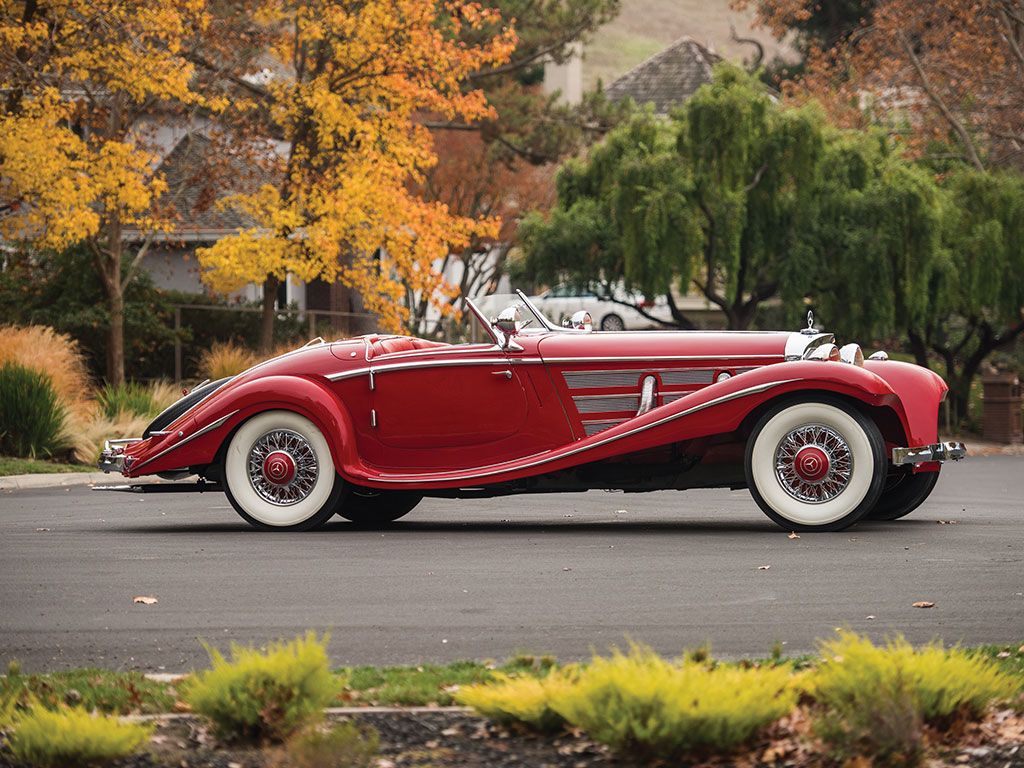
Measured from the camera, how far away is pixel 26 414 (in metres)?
19.9

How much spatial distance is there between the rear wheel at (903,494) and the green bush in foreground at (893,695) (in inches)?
260

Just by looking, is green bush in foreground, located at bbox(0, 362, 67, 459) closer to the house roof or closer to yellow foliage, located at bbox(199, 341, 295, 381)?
yellow foliage, located at bbox(199, 341, 295, 381)

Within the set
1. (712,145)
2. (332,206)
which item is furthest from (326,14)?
(712,145)

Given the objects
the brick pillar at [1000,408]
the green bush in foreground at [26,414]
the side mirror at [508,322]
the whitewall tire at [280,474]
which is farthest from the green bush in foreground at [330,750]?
the brick pillar at [1000,408]

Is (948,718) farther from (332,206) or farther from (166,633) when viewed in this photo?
(332,206)

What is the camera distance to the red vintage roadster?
11.3 m

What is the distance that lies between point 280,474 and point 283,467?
6 cm

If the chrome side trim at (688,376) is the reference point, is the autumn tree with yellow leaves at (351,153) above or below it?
above

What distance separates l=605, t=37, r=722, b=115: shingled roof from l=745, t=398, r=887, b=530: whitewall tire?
52471mm

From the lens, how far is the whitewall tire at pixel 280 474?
37.8 feet

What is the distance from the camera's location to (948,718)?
5.03m

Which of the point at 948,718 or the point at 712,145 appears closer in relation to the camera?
the point at 948,718

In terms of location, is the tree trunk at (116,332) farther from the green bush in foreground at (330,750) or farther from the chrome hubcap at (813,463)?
the green bush in foreground at (330,750)

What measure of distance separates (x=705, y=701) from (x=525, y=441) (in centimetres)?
672
